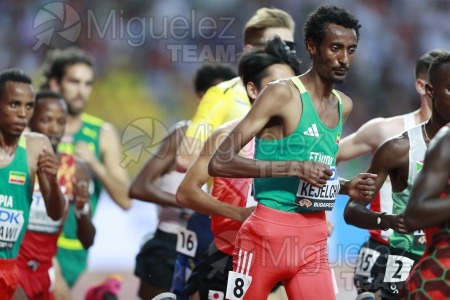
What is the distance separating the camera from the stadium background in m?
13.3

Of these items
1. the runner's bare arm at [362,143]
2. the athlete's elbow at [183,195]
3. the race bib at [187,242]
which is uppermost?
the runner's bare arm at [362,143]

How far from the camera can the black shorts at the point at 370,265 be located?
6.91m

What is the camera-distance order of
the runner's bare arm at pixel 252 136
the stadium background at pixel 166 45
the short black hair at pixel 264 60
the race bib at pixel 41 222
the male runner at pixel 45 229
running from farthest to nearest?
the stadium background at pixel 166 45, the race bib at pixel 41 222, the male runner at pixel 45 229, the short black hair at pixel 264 60, the runner's bare arm at pixel 252 136

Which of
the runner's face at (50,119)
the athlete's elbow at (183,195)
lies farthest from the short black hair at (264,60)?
the runner's face at (50,119)

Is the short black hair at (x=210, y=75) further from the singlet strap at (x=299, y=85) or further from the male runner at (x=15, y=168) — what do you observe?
the singlet strap at (x=299, y=85)

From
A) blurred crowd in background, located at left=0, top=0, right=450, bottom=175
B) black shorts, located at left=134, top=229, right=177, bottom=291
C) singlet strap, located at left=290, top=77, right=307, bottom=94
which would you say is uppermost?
blurred crowd in background, located at left=0, top=0, right=450, bottom=175

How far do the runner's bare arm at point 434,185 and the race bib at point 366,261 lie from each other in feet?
9.46

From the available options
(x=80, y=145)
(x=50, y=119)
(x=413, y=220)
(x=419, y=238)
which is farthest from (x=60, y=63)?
(x=413, y=220)

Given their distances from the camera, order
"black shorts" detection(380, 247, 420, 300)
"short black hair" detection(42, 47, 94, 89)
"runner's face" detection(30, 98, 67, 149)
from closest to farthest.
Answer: "black shorts" detection(380, 247, 420, 300), "runner's face" detection(30, 98, 67, 149), "short black hair" detection(42, 47, 94, 89)

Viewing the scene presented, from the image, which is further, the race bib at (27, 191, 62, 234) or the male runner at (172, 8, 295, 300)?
the race bib at (27, 191, 62, 234)

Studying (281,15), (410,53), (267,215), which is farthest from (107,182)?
(410,53)

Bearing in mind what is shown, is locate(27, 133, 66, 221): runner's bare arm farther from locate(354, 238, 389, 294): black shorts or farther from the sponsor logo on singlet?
locate(354, 238, 389, 294): black shorts

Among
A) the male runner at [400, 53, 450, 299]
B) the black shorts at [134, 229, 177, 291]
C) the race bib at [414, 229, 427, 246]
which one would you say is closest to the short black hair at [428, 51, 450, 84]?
the race bib at [414, 229, 427, 246]

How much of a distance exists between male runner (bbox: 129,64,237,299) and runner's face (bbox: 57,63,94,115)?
87.2 inches
